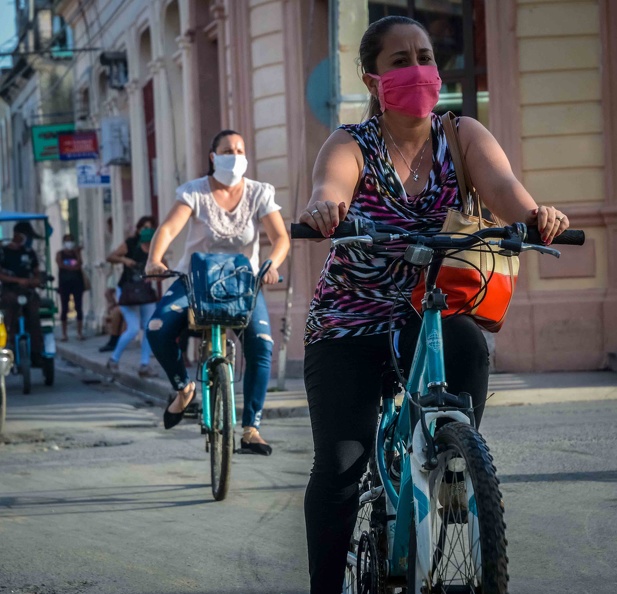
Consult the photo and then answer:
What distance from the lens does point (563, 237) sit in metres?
3.51

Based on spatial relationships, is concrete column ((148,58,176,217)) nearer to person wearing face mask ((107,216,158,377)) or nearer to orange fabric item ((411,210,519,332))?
person wearing face mask ((107,216,158,377))

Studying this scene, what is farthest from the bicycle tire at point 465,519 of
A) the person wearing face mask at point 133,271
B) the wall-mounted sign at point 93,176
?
the wall-mounted sign at point 93,176

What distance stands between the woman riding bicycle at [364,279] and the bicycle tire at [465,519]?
0.45 meters

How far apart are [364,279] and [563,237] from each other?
1.78ft

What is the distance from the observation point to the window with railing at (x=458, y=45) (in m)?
14.3

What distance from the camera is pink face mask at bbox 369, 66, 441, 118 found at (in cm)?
371

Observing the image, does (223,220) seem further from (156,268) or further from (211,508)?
(211,508)

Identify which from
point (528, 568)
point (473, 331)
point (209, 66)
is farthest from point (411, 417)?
point (209, 66)

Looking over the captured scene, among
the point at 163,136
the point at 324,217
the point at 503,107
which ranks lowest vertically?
the point at 324,217

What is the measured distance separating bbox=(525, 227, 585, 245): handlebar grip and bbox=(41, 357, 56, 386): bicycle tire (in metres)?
11.9

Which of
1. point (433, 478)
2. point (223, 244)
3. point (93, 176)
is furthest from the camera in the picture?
point (93, 176)

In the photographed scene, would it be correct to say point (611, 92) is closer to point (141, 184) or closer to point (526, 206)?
point (526, 206)

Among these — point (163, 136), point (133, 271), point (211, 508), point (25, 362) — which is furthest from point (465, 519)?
point (163, 136)

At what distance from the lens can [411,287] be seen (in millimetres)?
3666
